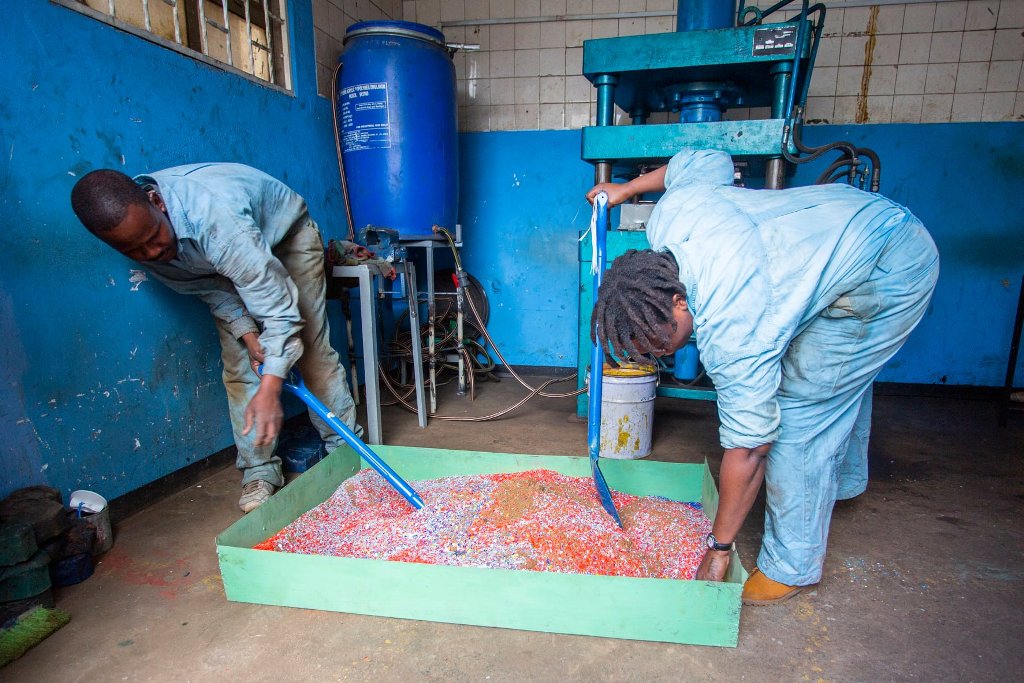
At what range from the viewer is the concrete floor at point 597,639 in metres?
1.16

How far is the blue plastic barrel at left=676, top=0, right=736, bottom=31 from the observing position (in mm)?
2354

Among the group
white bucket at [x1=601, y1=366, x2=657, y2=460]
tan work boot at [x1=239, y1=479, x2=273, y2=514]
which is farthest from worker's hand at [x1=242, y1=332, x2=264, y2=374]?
white bucket at [x1=601, y1=366, x2=657, y2=460]

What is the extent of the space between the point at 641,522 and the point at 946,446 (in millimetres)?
1798

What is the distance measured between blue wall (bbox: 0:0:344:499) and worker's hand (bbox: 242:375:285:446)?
2.08ft

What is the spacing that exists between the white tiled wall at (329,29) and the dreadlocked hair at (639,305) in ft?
7.59

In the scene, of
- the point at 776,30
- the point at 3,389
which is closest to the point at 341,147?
the point at 3,389

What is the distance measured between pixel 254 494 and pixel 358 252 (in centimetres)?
108

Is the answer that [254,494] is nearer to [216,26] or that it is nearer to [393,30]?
[216,26]

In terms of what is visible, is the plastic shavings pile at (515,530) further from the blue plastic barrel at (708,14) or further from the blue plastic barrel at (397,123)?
the blue plastic barrel at (708,14)

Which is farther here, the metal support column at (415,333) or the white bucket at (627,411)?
the metal support column at (415,333)

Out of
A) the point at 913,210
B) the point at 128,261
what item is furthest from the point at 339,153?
the point at 913,210

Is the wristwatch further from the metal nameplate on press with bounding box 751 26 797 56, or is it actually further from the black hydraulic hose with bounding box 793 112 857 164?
the metal nameplate on press with bounding box 751 26 797 56

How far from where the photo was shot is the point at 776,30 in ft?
6.87

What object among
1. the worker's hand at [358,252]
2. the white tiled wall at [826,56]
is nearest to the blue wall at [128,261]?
the white tiled wall at [826,56]
